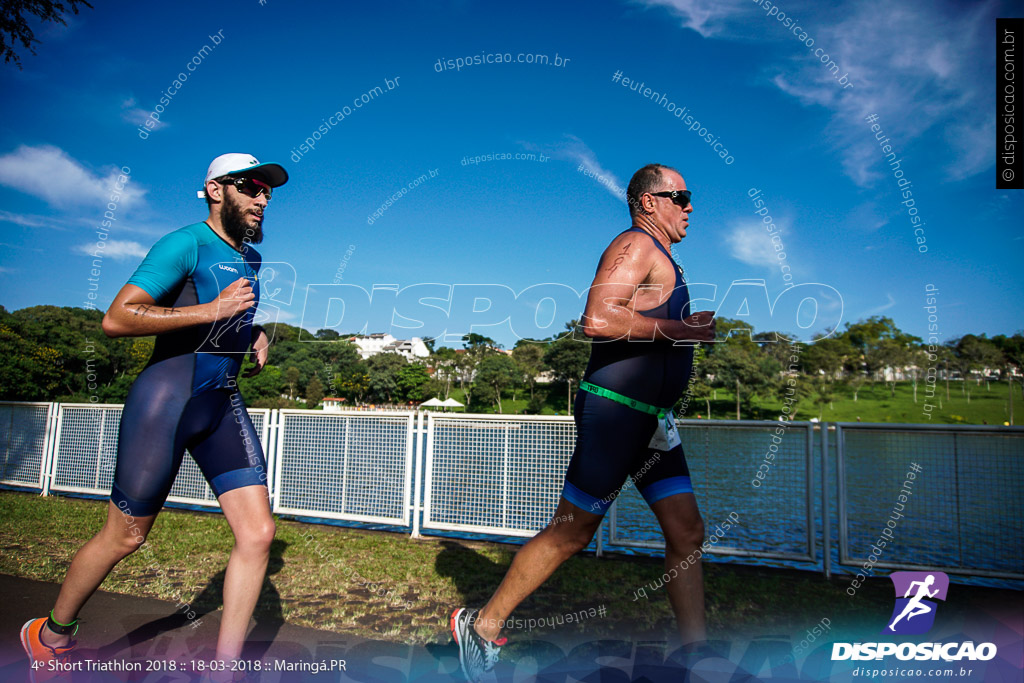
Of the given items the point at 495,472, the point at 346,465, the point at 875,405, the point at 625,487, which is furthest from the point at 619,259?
the point at 875,405

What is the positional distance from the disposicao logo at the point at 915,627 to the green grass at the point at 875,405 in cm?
2760

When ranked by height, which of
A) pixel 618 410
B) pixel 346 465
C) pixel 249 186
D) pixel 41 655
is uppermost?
pixel 249 186

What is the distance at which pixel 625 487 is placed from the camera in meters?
6.61

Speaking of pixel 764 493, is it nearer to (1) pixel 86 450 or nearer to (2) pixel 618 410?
(2) pixel 618 410

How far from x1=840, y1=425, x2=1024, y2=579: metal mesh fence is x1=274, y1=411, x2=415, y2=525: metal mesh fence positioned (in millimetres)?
4383

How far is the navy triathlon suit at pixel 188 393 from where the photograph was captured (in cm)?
206

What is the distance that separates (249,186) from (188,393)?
87 centimetres

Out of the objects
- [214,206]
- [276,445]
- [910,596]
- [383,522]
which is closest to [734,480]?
[910,596]

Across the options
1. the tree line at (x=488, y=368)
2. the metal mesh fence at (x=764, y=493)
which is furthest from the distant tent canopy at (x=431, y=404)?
the metal mesh fence at (x=764, y=493)

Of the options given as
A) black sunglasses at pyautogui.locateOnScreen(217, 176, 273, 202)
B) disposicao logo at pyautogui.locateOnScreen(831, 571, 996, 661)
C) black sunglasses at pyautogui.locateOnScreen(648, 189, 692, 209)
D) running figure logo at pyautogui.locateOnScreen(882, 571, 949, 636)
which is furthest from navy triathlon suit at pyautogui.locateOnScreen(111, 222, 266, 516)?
running figure logo at pyautogui.locateOnScreen(882, 571, 949, 636)

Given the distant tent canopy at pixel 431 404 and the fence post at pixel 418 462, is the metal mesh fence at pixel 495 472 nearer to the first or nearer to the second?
the fence post at pixel 418 462

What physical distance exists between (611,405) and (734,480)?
796 centimetres

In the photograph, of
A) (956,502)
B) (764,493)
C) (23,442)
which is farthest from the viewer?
(23,442)

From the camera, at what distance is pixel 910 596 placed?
408 centimetres
